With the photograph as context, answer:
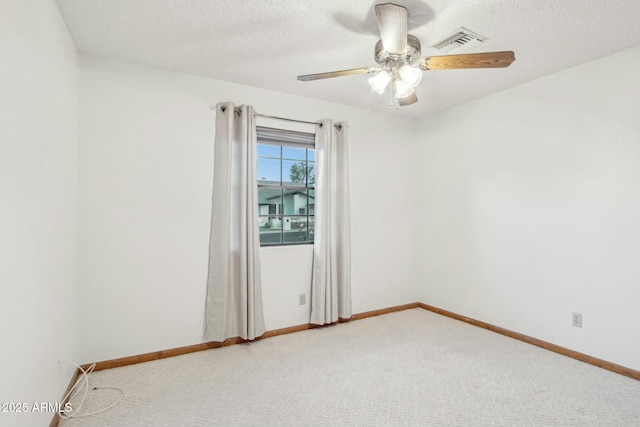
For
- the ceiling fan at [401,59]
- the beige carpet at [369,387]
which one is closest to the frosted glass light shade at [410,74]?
the ceiling fan at [401,59]

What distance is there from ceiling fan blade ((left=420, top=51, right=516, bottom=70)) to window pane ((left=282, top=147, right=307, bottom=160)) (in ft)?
5.77

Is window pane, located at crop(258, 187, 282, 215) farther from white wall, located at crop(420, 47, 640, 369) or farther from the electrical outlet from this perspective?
the electrical outlet

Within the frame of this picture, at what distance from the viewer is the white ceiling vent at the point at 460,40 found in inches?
82.7

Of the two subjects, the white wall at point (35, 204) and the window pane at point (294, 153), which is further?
the window pane at point (294, 153)

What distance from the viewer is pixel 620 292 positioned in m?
2.43

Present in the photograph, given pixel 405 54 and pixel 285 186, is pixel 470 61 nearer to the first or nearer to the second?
pixel 405 54

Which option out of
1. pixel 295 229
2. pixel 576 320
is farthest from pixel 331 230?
pixel 576 320

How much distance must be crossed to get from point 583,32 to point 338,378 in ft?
9.67

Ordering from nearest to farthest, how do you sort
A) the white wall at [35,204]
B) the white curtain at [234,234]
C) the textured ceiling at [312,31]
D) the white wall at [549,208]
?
the white wall at [35,204], the textured ceiling at [312,31], the white wall at [549,208], the white curtain at [234,234]

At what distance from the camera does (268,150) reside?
3.28 m

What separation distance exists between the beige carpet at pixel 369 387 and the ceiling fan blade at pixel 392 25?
2.14m

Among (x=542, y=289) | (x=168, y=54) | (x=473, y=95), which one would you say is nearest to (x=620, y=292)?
(x=542, y=289)

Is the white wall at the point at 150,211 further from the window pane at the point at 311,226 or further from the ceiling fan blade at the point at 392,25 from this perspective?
the ceiling fan blade at the point at 392,25

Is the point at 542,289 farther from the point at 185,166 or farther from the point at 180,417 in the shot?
the point at 185,166
